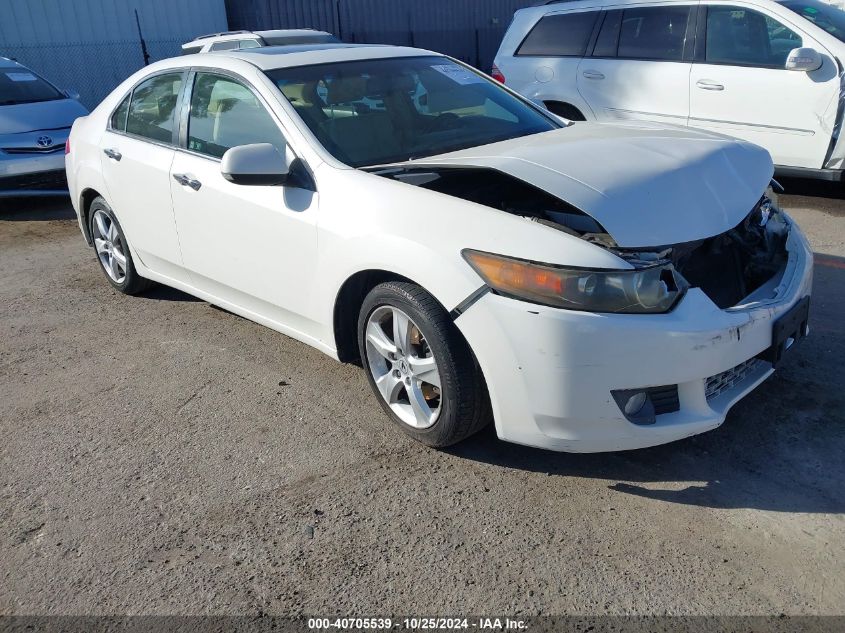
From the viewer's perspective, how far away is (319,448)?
136 inches

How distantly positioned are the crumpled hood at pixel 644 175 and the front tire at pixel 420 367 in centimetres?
67

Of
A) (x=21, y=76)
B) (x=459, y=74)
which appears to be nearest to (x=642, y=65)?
(x=459, y=74)

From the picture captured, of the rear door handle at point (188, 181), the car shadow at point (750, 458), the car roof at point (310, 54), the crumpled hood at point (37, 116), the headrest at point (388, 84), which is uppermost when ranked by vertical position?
the car roof at point (310, 54)

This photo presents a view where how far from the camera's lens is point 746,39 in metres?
6.92

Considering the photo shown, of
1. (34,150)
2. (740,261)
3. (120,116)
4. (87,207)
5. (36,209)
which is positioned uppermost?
(120,116)

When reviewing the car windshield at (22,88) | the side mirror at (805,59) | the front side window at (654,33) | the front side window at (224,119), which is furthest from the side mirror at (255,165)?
the car windshield at (22,88)

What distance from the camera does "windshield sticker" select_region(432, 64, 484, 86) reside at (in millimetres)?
4496

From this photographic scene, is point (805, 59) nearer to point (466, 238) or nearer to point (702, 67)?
point (702, 67)

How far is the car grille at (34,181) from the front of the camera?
8484 millimetres

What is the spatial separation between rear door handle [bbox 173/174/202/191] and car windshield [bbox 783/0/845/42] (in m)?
5.41

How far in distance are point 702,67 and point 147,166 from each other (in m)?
5.00

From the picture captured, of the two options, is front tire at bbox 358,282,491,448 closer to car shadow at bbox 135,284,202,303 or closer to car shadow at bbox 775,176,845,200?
car shadow at bbox 135,284,202,303

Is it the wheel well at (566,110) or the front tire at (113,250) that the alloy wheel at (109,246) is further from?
the wheel well at (566,110)

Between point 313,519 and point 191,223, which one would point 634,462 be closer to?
point 313,519
